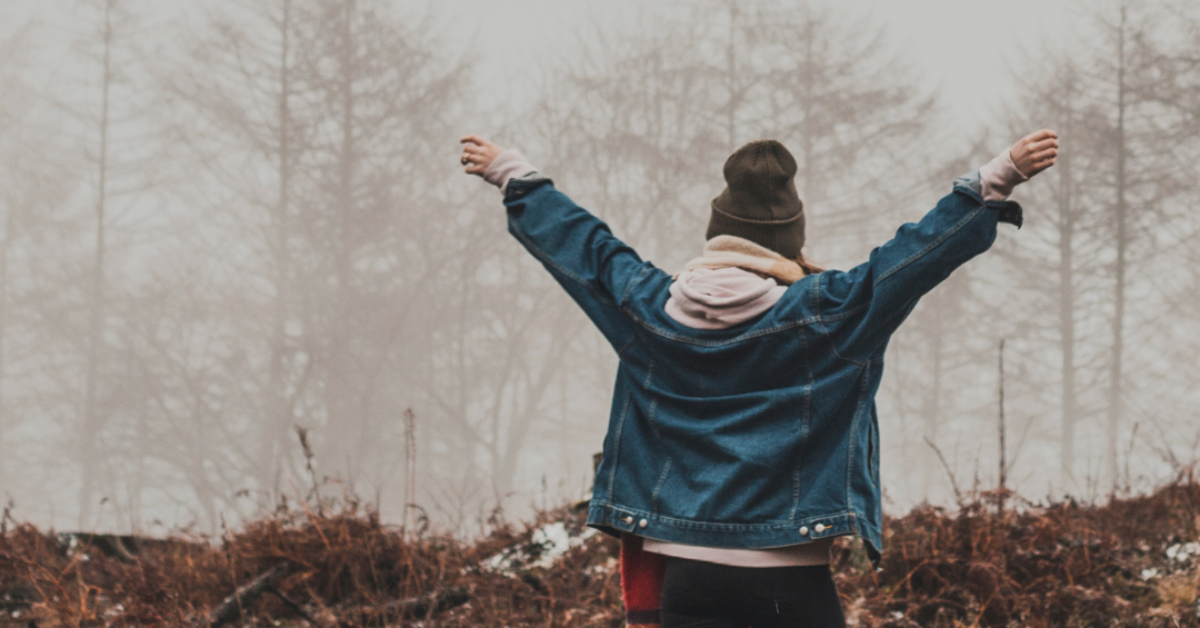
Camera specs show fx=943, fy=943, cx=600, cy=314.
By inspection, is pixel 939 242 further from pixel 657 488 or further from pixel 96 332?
pixel 96 332

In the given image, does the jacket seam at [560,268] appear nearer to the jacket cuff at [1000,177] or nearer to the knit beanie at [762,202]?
the knit beanie at [762,202]

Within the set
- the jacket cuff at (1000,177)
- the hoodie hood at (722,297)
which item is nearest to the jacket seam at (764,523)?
the hoodie hood at (722,297)

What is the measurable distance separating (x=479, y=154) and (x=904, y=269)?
1.26m

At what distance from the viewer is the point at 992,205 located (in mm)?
2131

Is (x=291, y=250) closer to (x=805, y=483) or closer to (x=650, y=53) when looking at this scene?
(x=650, y=53)

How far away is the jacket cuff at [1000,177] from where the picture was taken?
209 centimetres

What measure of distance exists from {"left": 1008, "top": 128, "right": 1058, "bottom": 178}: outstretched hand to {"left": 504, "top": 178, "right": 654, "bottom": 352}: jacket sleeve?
0.98 m

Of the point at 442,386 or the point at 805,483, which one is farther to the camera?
the point at 442,386

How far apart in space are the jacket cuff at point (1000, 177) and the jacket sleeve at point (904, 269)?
0.06ft

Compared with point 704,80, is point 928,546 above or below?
below

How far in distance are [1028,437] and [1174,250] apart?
4.10 m

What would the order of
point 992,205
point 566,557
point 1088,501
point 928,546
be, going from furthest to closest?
point 1088,501 → point 566,557 → point 928,546 → point 992,205

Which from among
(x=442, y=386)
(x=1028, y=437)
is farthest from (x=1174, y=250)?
(x=442, y=386)

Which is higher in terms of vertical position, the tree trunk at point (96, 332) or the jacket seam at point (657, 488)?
the tree trunk at point (96, 332)
